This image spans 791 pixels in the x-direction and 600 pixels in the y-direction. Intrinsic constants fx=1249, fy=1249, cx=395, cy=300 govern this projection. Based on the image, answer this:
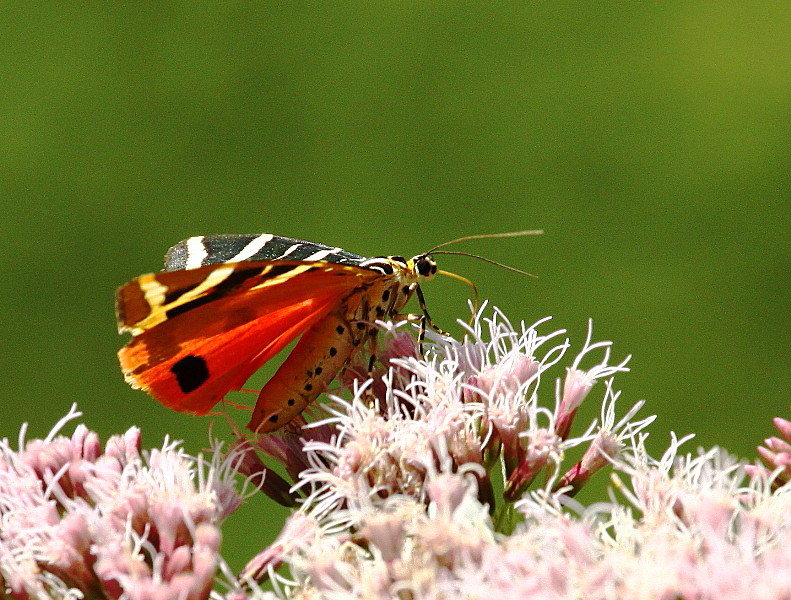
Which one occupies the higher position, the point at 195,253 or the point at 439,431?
the point at 195,253

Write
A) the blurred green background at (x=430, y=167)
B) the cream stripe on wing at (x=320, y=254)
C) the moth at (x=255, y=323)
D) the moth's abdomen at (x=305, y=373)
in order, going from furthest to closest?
the blurred green background at (x=430, y=167) < the cream stripe on wing at (x=320, y=254) < the moth's abdomen at (x=305, y=373) < the moth at (x=255, y=323)

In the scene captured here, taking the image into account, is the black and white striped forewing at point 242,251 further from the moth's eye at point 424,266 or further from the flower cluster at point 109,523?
the flower cluster at point 109,523

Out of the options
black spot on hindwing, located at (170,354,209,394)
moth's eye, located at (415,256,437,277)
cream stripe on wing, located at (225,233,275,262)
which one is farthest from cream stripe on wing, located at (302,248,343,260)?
black spot on hindwing, located at (170,354,209,394)

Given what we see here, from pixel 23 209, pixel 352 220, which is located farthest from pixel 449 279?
pixel 23 209

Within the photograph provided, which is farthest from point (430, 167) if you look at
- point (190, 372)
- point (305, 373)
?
point (190, 372)

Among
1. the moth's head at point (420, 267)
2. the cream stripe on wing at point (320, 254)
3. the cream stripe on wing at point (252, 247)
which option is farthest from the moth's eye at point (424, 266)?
the cream stripe on wing at point (252, 247)

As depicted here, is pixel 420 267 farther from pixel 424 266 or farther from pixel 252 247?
pixel 252 247

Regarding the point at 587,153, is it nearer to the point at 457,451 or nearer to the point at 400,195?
the point at 400,195
